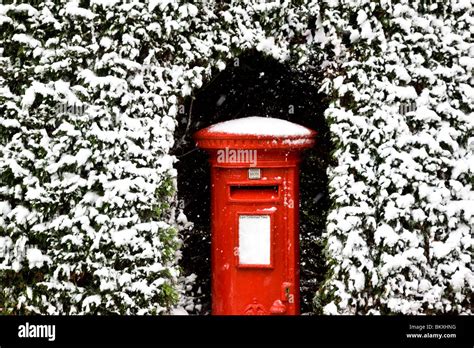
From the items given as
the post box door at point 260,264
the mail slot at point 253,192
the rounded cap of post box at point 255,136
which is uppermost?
the rounded cap of post box at point 255,136

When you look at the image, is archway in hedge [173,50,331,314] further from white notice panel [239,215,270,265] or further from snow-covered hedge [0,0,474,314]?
white notice panel [239,215,270,265]

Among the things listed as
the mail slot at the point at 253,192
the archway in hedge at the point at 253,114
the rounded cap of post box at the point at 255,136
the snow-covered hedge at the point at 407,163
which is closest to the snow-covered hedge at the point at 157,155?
the snow-covered hedge at the point at 407,163

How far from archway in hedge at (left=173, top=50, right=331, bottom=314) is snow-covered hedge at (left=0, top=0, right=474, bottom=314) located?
789mm

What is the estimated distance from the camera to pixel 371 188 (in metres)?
4.46

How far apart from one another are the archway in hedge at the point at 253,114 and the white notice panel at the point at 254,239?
3.00 feet

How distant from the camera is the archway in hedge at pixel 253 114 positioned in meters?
5.38

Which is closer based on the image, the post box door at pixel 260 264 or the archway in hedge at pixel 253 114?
the post box door at pixel 260 264

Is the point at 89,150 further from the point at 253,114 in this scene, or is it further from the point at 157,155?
the point at 253,114

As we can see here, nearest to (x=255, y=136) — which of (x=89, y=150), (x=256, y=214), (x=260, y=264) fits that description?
(x=256, y=214)

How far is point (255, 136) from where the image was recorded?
4383 mm

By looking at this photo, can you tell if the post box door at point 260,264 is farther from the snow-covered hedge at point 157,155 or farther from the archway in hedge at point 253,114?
the archway in hedge at point 253,114

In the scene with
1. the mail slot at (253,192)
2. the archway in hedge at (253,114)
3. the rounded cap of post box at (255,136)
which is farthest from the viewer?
the archway in hedge at (253,114)

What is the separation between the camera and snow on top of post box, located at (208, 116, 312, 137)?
14.5 feet

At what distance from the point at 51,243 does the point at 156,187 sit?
0.83m
